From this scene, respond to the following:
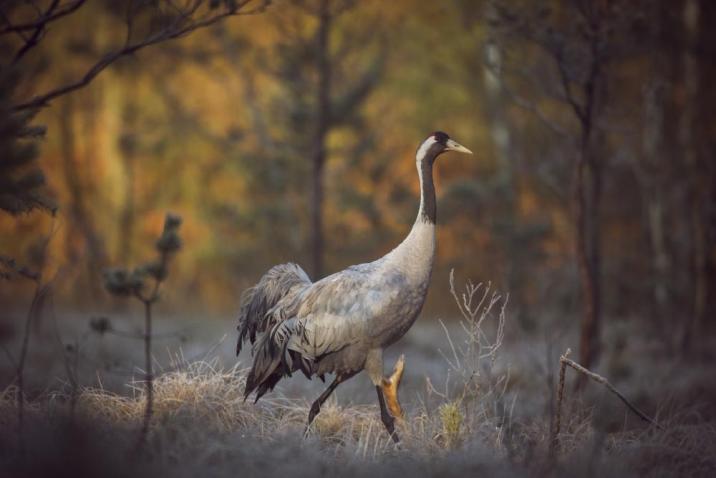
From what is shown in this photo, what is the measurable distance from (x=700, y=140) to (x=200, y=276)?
16228mm

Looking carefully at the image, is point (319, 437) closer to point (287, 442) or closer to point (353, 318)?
point (287, 442)

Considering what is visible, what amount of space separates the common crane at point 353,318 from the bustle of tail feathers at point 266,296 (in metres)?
0.18

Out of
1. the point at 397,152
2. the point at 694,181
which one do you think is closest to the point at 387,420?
the point at 694,181

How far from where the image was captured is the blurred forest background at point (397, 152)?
12.2 meters

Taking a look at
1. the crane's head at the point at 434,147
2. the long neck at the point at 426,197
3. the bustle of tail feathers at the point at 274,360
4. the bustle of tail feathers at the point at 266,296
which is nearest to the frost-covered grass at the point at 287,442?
the bustle of tail feathers at the point at 274,360

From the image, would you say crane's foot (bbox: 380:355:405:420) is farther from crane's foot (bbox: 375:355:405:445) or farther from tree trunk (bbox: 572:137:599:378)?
tree trunk (bbox: 572:137:599:378)

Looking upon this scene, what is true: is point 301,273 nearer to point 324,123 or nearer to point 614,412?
point 614,412

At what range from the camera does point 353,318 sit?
5.99m

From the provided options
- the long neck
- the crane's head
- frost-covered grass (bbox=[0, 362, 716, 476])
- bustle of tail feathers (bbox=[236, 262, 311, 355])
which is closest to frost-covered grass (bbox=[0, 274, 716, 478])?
frost-covered grass (bbox=[0, 362, 716, 476])

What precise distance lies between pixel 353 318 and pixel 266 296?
3.39 feet

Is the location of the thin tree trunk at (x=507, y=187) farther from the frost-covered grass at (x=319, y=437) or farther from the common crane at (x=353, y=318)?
the common crane at (x=353, y=318)

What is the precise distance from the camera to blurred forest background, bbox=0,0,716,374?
1218 centimetres

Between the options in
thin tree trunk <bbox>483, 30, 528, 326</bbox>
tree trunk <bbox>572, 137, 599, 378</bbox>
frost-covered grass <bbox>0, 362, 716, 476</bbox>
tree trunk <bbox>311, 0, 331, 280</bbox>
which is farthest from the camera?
thin tree trunk <bbox>483, 30, 528, 326</bbox>

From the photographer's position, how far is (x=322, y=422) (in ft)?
21.6
